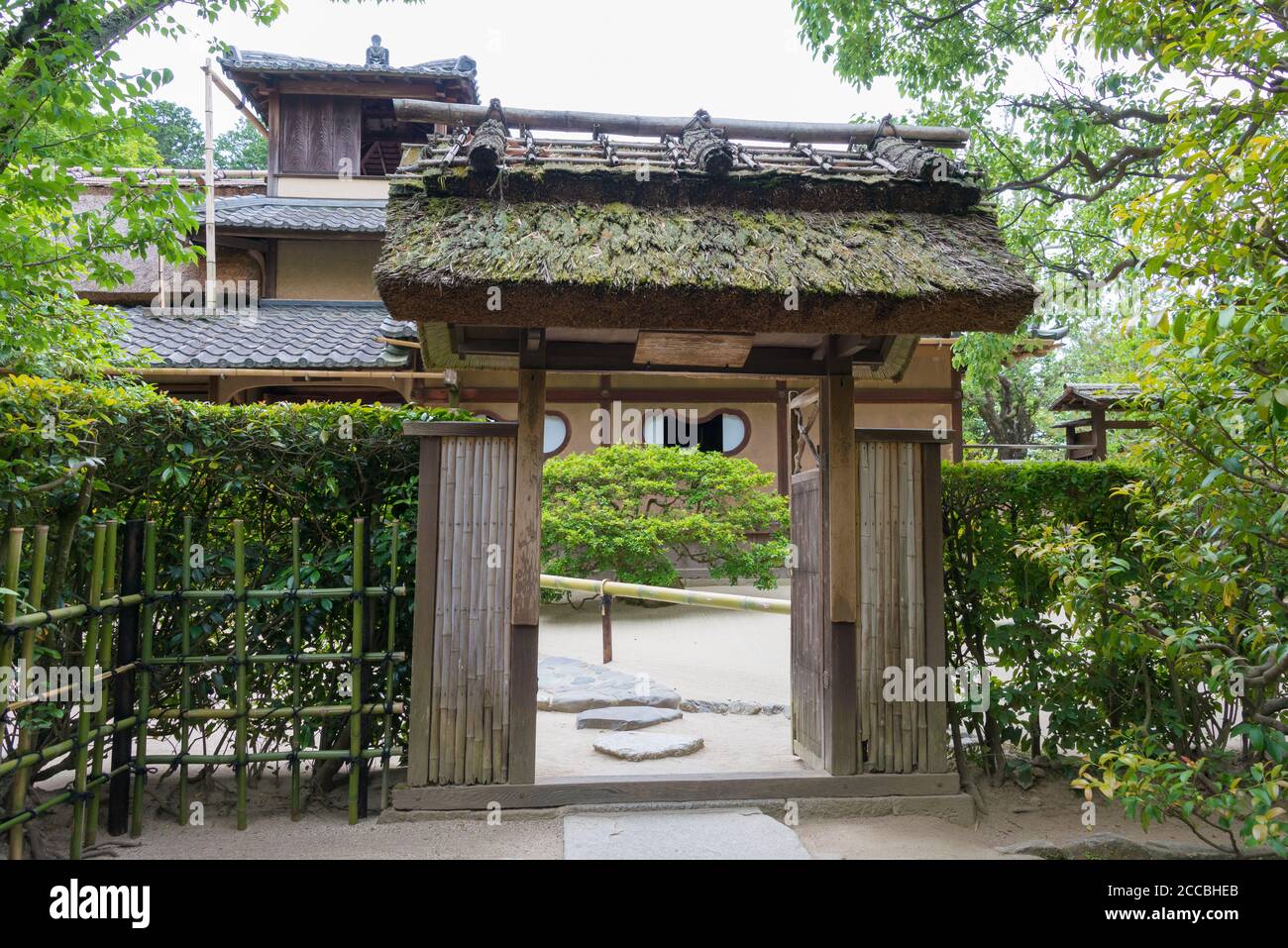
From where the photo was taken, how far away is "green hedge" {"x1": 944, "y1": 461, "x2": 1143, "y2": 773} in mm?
4957

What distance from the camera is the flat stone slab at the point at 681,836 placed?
13.1 feet

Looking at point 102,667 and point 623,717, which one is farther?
point 623,717

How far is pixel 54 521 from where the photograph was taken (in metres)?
4.17

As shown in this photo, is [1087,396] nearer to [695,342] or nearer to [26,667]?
[695,342]

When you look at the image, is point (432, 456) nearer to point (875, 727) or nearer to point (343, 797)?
point (343, 797)

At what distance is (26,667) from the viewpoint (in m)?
3.36

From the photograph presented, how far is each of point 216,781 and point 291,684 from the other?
2.92ft


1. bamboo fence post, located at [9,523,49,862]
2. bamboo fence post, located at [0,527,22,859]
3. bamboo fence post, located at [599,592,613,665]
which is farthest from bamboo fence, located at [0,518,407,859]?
bamboo fence post, located at [599,592,613,665]

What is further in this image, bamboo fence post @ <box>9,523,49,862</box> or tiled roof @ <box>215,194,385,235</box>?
tiled roof @ <box>215,194,385,235</box>

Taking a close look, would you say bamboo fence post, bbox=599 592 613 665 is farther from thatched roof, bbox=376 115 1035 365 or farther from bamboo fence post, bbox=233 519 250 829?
bamboo fence post, bbox=233 519 250 829

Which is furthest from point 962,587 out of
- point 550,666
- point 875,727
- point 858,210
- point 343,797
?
point 550,666

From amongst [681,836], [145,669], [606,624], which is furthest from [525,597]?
[606,624]

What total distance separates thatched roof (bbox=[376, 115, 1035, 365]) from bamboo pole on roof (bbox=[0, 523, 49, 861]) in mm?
1810

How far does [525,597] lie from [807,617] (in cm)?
179
